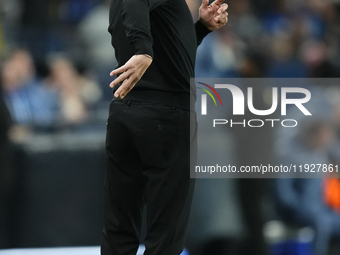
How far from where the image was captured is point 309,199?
10.2 feet

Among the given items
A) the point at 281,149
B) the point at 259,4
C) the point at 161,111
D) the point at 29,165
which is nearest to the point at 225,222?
the point at 281,149

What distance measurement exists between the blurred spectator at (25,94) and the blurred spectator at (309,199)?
1.71 meters

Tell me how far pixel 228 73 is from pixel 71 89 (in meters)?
1.14

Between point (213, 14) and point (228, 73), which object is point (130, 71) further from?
point (228, 73)

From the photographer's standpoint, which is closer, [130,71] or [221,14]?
[130,71]

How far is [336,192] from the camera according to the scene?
3.11 metres

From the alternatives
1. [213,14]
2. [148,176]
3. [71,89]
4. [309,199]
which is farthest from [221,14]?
[309,199]

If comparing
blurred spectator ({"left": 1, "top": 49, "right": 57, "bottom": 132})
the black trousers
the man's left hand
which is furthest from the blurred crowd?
the black trousers

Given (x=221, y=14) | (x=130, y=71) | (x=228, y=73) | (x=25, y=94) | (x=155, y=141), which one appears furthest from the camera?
(x=228, y=73)

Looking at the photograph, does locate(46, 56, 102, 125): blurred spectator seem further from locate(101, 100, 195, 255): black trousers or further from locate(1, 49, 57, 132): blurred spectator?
locate(101, 100, 195, 255): black trousers

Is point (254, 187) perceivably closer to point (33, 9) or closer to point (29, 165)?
point (29, 165)

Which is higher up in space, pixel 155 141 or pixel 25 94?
pixel 155 141

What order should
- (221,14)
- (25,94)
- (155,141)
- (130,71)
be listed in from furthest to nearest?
(25,94) < (221,14) < (155,141) < (130,71)

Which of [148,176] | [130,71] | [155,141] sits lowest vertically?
[148,176]
